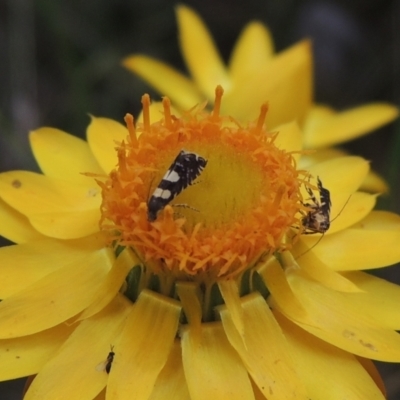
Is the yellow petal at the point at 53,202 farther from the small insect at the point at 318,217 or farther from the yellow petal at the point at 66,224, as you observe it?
the small insect at the point at 318,217

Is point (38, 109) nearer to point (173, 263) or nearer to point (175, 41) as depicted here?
point (175, 41)

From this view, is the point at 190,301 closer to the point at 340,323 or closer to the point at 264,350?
the point at 264,350

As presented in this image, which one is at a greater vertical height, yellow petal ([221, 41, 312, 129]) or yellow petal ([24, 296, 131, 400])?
yellow petal ([221, 41, 312, 129])

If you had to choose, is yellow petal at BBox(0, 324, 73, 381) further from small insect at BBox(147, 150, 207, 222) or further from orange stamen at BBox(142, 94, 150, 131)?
orange stamen at BBox(142, 94, 150, 131)

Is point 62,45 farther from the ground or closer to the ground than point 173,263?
farther from the ground

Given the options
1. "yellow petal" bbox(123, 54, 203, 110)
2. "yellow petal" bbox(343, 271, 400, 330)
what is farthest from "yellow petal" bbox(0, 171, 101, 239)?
"yellow petal" bbox(123, 54, 203, 110)

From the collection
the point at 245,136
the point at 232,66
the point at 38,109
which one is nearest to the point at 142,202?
the point at 245,136
